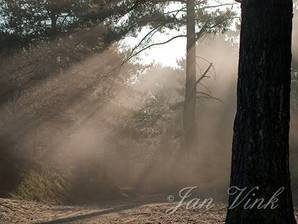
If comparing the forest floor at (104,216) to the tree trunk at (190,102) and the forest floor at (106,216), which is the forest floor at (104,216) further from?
the tree trunk at (190,102)

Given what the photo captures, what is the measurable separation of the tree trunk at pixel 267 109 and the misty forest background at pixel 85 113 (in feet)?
34.7

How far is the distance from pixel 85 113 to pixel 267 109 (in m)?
20.4

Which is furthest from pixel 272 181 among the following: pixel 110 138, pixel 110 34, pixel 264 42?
pixel 110 138

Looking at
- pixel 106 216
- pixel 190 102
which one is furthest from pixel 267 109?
pixel 190 102

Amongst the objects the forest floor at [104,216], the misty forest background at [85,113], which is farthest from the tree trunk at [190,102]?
the forest floor at [104,216]

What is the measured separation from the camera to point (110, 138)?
2681cm

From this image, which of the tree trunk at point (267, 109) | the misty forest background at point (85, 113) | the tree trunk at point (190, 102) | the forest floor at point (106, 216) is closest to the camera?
the tree trunk at point (267, 109)

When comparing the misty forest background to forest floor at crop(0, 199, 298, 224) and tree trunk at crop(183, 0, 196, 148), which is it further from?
forest floor at crop(0, 199, 298, 224)

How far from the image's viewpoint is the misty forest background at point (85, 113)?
67.4ft

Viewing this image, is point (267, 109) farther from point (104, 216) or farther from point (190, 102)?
point (190, 102)

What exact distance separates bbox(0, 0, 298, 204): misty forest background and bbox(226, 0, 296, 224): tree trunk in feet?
34.7

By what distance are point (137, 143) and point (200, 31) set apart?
7.31m

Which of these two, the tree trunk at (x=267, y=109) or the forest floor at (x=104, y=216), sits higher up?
the tree trunk at (x=267, y=109)

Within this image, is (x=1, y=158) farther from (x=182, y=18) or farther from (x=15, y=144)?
(x=182, y=18)
